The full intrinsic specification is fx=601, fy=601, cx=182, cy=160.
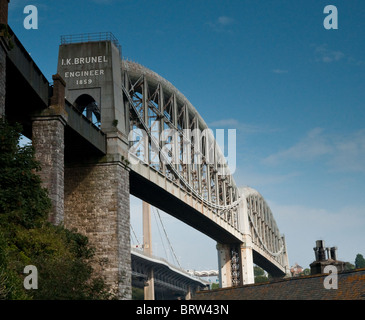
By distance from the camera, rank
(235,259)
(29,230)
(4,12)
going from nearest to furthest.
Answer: (4,12) → (29,230) → (235,259)

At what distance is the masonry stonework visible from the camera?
39500mm

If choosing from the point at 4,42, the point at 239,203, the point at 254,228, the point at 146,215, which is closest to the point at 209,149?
the point at 239,203

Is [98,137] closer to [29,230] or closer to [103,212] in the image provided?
[103,212]

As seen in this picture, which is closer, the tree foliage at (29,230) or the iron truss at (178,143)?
the tree foliage at (29,230)

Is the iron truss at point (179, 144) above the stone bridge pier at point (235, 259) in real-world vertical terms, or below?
above

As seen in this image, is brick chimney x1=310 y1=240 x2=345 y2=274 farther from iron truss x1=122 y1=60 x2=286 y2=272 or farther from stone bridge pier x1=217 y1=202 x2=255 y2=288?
stone bridge pier x1=217 y1=202 x2=255 y2=288

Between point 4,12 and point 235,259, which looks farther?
point 235,259

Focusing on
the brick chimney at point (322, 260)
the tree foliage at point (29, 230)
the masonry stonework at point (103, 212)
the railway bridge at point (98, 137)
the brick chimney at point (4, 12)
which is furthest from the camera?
the brick chimney at point (322, 260)

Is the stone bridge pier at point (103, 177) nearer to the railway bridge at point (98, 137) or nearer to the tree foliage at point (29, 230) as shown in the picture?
the railway bridge at point (98, 137)

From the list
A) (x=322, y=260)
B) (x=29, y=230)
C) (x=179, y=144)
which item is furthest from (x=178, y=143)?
(x=29, y=230)

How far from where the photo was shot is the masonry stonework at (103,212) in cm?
3950

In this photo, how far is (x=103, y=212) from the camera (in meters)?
40.8

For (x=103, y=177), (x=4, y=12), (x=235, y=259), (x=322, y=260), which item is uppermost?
(x=4, y=12)

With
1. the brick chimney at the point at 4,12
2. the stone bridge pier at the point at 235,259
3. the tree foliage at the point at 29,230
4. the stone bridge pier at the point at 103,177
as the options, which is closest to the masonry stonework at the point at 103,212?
the stone bridge pier at the point at 103,177
